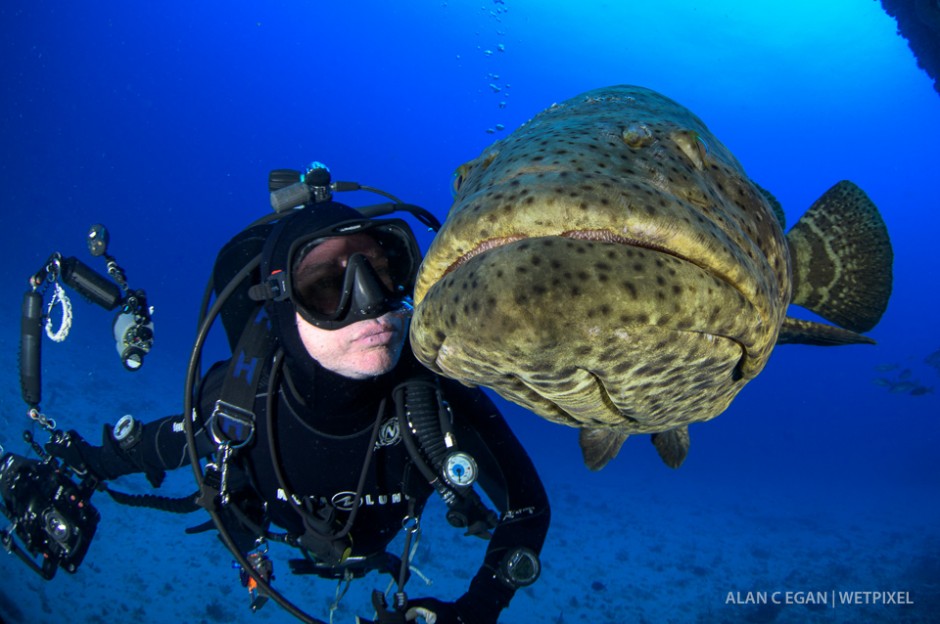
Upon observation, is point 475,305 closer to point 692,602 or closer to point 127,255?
point 692,602

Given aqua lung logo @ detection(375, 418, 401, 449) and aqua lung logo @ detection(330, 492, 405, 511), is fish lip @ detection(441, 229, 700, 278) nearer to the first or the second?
aqua lung logo @ detection(375, 418, 401, 449)

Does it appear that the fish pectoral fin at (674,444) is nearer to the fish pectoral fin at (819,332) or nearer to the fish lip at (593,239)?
the fish pectoral fin at (819,332)

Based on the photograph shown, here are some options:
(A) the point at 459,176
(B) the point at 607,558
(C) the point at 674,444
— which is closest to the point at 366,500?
(C) the point at 674,444

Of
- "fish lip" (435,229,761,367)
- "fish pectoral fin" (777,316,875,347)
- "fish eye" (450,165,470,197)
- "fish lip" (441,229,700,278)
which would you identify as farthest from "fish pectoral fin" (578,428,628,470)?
"fish lip" (441,229,700,278)

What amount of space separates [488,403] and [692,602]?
1313 centimetres

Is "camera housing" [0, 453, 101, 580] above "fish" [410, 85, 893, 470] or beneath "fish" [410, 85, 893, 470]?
beneath

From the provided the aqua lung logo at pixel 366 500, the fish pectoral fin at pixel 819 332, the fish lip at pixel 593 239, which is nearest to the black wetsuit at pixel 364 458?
the aqua lung logo at pixel 366 500

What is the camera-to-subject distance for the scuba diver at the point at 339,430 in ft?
9.55

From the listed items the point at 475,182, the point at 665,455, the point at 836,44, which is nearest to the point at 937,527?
the point at 665,455

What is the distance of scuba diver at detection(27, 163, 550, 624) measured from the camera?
291 centimetres

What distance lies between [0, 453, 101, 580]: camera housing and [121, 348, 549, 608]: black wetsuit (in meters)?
1.61

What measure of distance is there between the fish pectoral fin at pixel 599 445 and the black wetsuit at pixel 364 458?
2.05ft

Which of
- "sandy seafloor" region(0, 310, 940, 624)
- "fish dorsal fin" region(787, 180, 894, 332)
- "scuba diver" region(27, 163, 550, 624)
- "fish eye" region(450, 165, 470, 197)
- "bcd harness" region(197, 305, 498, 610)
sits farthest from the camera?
"sandy seafloor" region(0, 310, 940, 624)

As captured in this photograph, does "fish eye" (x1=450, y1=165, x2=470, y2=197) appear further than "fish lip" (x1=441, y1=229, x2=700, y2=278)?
Yes
